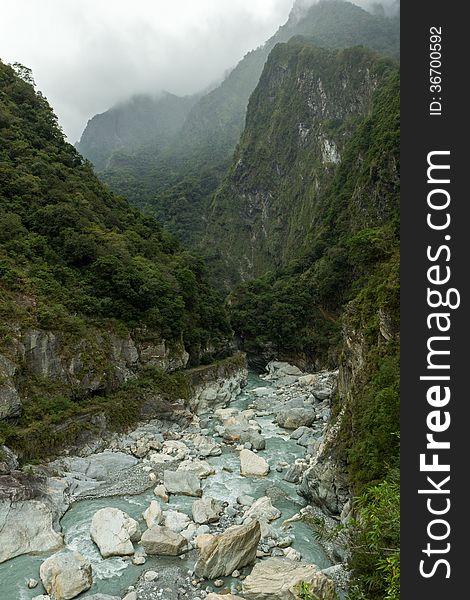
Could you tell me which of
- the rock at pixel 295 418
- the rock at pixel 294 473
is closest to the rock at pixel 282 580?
the rock at pixel 294 473

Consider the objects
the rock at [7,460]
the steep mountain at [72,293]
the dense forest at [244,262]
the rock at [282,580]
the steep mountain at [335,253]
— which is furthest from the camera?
the steep mountain at [72,293]

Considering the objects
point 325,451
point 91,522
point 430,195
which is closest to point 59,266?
point 91,522

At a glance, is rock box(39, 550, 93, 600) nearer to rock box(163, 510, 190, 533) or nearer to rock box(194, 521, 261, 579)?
rock box(194, 521, 261, 579)

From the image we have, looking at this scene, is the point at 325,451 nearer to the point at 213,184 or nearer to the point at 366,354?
the point at 366,354

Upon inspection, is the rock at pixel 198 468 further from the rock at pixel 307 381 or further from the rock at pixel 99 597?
the rock at pixel 307 381

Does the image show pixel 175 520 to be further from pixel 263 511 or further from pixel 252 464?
pixel 252 464

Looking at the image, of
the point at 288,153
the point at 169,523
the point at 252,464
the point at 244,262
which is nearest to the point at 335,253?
the point at 252,464

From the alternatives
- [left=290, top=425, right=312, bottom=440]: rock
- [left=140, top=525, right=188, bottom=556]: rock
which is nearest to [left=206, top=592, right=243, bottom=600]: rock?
[left=140, top=525, right=188, bottom=556]: rock
